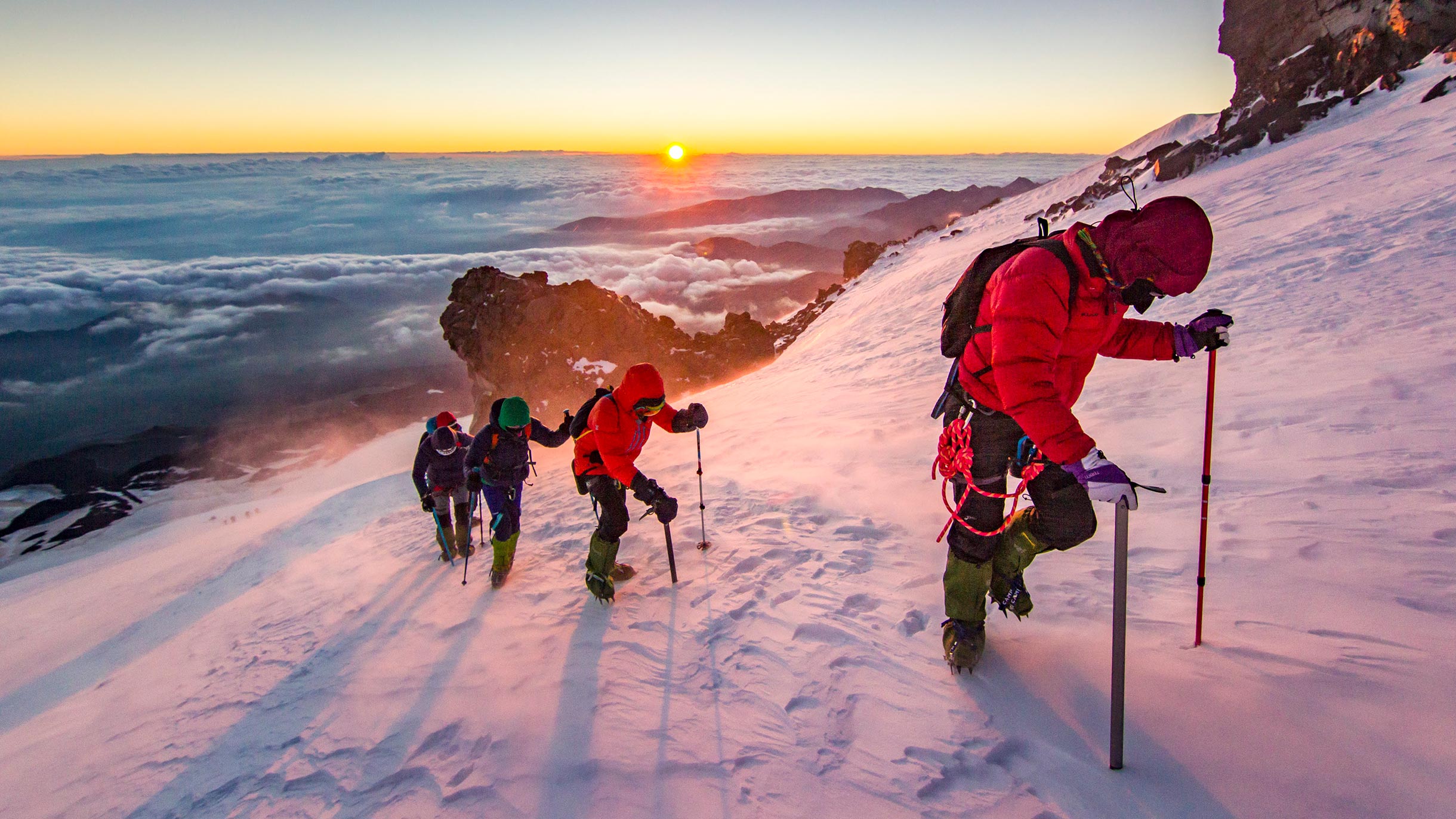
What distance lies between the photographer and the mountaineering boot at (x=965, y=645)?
330 cm

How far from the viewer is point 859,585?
465cm

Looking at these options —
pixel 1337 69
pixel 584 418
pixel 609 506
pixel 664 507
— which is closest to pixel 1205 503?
pixel 664 507

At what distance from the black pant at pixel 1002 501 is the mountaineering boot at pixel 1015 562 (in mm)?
55

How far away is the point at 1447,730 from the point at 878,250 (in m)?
42.4

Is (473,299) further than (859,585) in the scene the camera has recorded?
Yes

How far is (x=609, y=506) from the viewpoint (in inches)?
212

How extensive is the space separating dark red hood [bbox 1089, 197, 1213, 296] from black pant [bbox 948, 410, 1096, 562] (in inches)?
31.2

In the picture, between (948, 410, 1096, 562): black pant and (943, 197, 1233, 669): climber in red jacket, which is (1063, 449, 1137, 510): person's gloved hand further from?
(948, 410, 1096, 562): black pant

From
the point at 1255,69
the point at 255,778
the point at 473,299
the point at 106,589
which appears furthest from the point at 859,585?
the point at 1255,69

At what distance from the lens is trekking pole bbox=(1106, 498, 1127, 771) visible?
2.43 m

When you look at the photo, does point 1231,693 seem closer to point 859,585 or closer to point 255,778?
point 859,585

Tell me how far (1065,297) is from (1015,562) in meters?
1.54

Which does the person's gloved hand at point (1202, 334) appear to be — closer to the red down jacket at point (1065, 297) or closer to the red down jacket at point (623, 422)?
the red down jacket at point (1065, 297)

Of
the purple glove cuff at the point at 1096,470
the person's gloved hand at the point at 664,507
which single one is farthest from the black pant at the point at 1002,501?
the person's gloved hand at the point at 664,507
